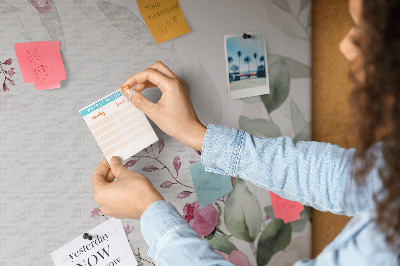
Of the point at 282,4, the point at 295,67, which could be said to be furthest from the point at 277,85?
the point at 282,4

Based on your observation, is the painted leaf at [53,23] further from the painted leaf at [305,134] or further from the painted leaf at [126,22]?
the painted leaf at [305,134]

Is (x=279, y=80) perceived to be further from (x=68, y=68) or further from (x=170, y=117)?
(x=68, y=68)

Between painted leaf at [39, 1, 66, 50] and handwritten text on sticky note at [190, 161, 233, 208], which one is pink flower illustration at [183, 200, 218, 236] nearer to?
handwritten text on sticky note at [190, 161, 233, 208]

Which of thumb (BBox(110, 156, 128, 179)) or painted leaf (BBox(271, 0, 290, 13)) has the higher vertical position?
painted leaf (BBox(271, 0, 290, 13))

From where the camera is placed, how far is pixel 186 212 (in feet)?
2.42

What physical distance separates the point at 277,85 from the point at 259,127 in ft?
0.36

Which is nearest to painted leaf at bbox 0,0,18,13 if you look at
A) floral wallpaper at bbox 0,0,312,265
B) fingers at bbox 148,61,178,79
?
floral wallpaper at bbox 0,0,312,265

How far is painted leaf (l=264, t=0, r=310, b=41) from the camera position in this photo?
2.56 feet

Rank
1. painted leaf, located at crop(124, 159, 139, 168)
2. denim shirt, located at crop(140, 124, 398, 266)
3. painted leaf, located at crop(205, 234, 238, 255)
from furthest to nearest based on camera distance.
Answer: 1. painted leaf, located at crop(205, 234, 238, 255)
2. painted leaf, located at crop(124, 159, 139, 168)
3. denim shirt, located at crop(140, 124, 398, 266)

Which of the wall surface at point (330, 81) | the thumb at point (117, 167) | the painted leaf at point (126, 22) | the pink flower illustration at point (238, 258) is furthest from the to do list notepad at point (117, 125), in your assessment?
the wall surface at point (330, 81)

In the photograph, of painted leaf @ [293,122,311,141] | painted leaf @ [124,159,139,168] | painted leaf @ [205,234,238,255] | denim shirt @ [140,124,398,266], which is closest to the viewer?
denim shirt @ [140,124,398,266]

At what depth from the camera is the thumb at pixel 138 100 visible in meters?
0.61

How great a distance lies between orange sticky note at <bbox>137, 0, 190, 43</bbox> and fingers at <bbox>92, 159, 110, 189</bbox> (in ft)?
0.86

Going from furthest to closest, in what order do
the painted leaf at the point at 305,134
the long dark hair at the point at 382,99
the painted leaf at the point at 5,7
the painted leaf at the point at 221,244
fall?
the painted leaf at the point at 305,134
the painted leaf at the point at 221,244
the painted leaf at the point at 5,7
the long dark hair at the point at 382,99
